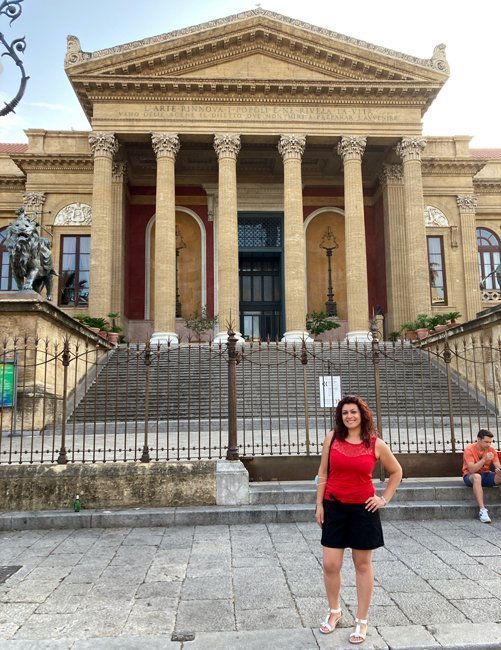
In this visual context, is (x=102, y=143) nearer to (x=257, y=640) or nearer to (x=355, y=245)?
(x=355, y=245)

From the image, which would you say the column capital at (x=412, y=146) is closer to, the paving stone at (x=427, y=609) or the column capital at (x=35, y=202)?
the column capital at (x=35, y=202)

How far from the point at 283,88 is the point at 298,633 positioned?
22675 mm

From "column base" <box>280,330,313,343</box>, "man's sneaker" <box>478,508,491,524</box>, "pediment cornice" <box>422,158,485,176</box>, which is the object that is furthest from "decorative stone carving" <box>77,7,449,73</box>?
"man's sneaker" <box>478,508,491,524</box>

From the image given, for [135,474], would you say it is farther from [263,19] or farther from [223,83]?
[263,19]

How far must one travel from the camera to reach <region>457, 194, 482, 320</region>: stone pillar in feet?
86.1

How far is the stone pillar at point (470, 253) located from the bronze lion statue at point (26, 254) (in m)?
19.6

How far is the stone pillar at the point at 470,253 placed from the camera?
86.1 feet

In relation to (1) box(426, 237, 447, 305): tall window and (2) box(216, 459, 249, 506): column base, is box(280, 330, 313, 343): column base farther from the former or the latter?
(2) box(216, 459, 249, 506): column base

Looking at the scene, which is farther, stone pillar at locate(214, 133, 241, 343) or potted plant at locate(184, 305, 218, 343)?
potted plant at locate(184, 305, 218, 343)

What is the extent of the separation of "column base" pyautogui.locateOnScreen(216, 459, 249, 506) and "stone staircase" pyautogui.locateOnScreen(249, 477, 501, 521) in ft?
0.42

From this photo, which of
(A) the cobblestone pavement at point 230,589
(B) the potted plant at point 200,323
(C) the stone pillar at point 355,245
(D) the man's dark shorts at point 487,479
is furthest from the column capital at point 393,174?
(A) the cobblestone pavement at point 230,589

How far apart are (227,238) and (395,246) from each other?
8128 mm

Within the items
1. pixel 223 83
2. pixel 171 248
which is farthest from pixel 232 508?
pixel 223 83

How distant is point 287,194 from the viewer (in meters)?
22.5
